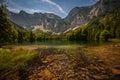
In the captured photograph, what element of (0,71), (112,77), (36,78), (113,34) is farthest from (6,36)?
(113,34)

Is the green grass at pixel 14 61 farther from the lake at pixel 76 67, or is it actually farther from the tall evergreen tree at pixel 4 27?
the tall evergreen tree at pixel 4 27

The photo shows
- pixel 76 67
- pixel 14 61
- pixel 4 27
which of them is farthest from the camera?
pixel 4 27

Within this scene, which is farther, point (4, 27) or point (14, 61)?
point (4, 27)

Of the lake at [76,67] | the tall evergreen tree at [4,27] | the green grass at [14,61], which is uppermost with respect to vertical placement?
the tall evergreen tree at [4,27]

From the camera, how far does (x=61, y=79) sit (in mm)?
23594

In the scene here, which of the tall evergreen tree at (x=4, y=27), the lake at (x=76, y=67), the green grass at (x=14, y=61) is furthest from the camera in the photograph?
the tall evergreen tree at (x=4, y=27)

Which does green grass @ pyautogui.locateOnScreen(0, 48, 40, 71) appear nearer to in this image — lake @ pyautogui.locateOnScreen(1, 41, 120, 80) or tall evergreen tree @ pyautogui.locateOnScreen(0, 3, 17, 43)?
lake @ pyautogui.locateOnScreen(1, 41, 120, 80)

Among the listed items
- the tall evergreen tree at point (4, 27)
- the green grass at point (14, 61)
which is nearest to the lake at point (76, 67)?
the green grass at point (14, 61)

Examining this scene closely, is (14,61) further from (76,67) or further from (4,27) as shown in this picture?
(4,27)

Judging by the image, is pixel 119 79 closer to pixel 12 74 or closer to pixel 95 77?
pixel 95 77

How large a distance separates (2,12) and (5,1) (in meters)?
4.90

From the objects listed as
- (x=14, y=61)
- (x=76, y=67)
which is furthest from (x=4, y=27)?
(x=76, y=67)

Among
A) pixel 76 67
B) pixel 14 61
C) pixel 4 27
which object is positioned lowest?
pixel 76 67

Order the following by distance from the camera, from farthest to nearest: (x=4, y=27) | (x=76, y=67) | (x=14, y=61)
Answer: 1. (x=4, y=27)
2. (x=14, y=61)
3. (x=76, y=67)
